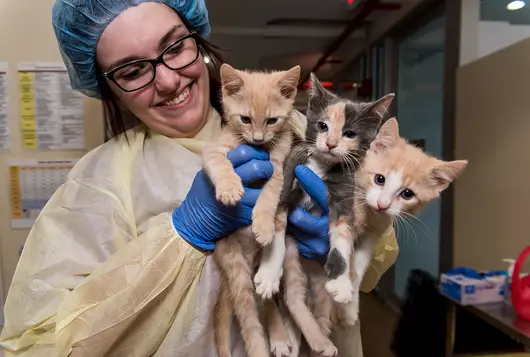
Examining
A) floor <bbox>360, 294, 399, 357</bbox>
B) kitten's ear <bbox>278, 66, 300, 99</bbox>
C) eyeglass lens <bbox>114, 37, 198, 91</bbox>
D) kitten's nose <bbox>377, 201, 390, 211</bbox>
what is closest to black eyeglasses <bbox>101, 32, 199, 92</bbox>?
eyeglass lens <bbox>114, 37, 198, 91</bbox>

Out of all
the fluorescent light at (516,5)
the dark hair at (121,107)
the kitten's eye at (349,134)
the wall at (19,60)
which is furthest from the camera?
the fluorescent light at (516,5)

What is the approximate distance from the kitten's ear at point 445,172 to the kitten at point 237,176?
350mm

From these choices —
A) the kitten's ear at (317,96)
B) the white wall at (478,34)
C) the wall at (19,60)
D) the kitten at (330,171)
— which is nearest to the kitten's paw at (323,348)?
the kitten at (330,171)

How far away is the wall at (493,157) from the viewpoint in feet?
6.37

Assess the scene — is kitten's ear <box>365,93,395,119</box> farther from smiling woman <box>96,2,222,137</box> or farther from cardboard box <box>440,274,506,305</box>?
cardboard box <box>440,274,506,305</box>

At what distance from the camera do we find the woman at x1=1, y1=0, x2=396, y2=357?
40.0 inches

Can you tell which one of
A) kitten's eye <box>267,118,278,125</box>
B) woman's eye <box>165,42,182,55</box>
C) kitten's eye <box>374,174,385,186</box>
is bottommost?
kitten's eye <box>374,174,385,186</box>

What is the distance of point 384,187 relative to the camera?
38.5 inches

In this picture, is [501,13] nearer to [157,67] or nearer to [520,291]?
[520,291]

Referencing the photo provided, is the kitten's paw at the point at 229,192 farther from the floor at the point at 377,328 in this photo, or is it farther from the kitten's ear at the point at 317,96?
the floor at the point at 377,328

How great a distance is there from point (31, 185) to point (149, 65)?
0.77 metres

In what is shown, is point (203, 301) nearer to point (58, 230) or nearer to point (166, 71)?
point (58, 230)

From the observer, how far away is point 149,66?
1.10 m

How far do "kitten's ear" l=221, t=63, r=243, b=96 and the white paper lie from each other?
3.10ft
